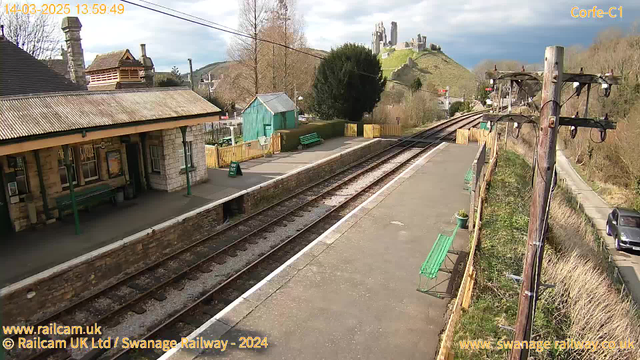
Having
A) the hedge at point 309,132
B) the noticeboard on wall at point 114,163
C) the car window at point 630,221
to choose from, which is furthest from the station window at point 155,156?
the car window at point 630,221

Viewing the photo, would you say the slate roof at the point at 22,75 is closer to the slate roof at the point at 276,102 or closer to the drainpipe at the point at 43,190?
the drainpipe at the point at 43,190

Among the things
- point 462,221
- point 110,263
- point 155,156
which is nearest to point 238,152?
point 155,156

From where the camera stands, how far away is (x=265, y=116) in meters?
24.7

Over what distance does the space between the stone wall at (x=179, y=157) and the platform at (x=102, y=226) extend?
387 millimetres

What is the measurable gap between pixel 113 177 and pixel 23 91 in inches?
150

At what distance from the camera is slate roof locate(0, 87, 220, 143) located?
9.34m

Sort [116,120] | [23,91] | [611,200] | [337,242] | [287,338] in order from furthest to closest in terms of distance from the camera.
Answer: [611,200] → [23,91] → [116,120] → [337,242] → [287,338]

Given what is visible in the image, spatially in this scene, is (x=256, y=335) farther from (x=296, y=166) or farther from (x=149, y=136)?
(x=296, y=166)

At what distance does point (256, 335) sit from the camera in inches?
241

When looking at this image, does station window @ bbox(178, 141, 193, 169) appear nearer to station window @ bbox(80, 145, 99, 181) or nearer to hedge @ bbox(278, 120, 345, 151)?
station window @ bbox(80, 145, 99, 181)

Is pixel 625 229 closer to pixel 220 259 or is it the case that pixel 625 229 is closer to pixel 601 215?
pixel 601 215

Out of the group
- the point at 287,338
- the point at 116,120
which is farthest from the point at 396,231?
the point at 116,120

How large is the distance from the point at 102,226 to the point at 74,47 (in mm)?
11824

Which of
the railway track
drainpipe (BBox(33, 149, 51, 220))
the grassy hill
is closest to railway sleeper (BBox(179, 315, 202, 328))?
the railway track
